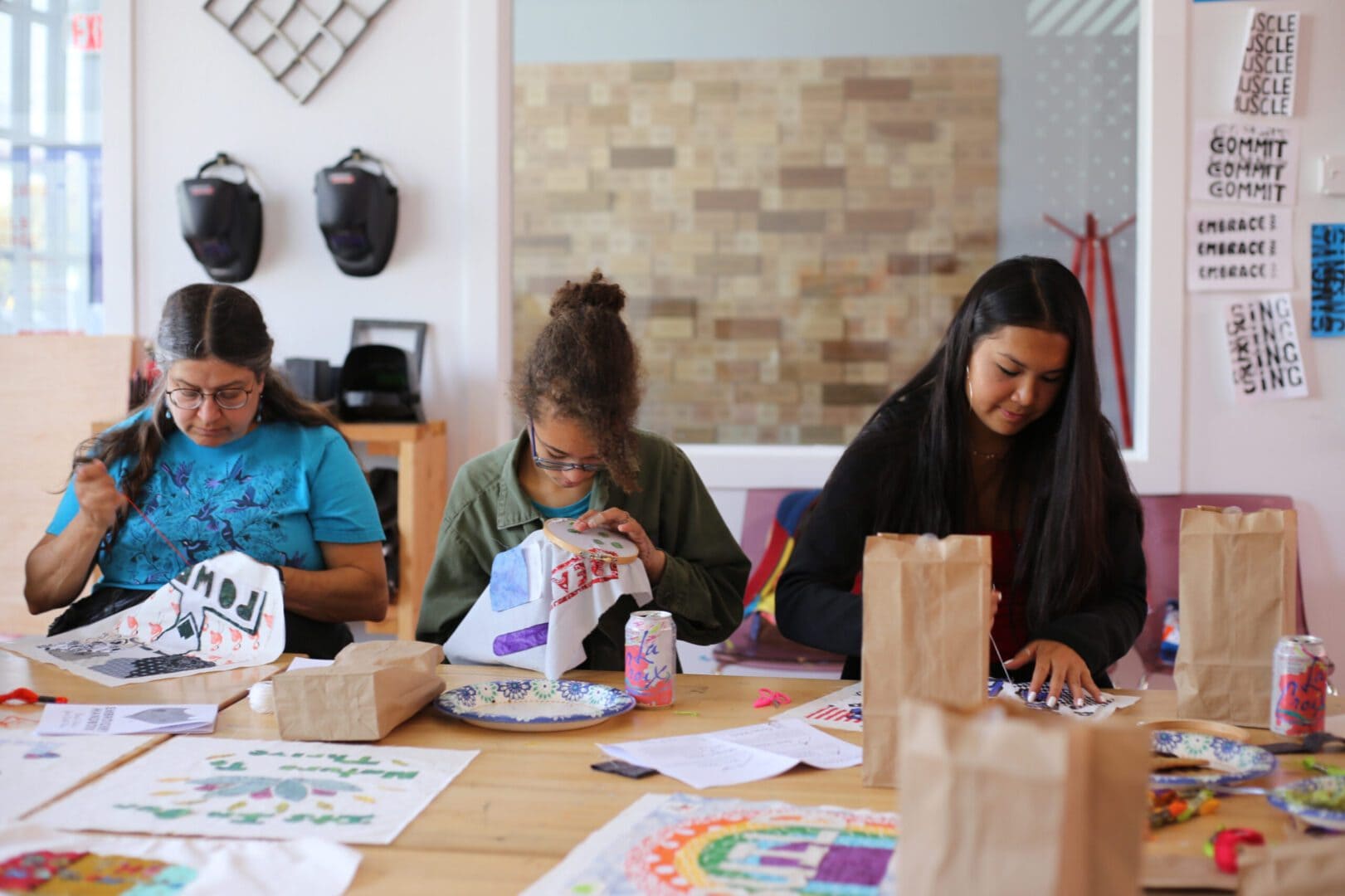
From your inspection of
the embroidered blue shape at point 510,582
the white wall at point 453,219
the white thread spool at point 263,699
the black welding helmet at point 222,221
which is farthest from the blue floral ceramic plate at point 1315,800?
the black welding helmet at point 222,221

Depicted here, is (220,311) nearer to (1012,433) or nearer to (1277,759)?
(1012,433)

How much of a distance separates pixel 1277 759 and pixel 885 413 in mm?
857

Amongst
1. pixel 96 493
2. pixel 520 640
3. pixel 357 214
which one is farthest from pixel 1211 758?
pixel 357 214

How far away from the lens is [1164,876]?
3.29 feet

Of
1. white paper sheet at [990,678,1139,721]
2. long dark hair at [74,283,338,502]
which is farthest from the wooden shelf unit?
white paper sheet at [990,678,1139,721]

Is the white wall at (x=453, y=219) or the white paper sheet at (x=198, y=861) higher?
the white wall at (x=453, y=219)

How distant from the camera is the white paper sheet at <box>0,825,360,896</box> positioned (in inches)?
40.1

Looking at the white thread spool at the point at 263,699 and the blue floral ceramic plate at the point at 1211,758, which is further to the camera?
the white thread spool at the point at 263,699

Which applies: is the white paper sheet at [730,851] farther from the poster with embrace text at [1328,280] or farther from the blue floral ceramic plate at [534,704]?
the poster with embrace text at [1328,280]

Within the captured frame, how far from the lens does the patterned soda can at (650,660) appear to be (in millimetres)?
1594

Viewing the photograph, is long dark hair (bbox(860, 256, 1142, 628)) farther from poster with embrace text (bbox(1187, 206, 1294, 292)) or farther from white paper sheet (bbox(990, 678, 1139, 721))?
poster with embrace text (bbox(1187, 206, 1294, 292))

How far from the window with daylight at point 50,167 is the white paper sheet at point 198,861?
9.60 feet

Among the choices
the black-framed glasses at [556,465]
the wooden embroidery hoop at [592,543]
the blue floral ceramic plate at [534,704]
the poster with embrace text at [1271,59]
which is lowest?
the blue floral ceramic plate at [534,704]

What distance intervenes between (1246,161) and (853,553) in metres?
2.03
